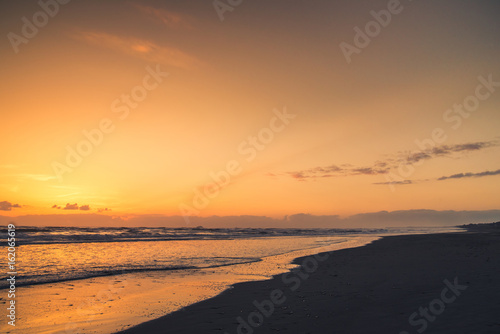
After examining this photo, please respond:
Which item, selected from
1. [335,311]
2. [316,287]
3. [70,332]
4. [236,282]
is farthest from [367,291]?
[70,332]

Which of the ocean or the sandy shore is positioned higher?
the sandy shore

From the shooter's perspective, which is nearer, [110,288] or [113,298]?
[113,298]

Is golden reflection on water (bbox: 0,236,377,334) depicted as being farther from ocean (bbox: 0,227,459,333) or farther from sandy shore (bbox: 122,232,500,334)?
sandy shore (bbox: 122,232,500,334)

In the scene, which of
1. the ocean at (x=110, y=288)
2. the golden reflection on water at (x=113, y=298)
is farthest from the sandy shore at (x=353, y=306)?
the ocean at (x=110, y=288)

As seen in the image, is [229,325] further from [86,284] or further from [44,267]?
[44,267]

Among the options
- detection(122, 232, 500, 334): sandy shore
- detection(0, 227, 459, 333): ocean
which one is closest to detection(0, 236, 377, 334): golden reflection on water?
detection(0, 227, 459, 333): ocean

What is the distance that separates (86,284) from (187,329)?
7883 mm

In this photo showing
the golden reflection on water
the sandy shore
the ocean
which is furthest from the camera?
the ocean

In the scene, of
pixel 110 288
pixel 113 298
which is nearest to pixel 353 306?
pixel 113 298

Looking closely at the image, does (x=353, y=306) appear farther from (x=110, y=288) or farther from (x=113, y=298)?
(x=110, y=288)

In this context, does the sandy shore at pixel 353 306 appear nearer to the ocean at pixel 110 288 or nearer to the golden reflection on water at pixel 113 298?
the golden reflection on water at pixel 113 298

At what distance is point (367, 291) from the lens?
11.1 metres

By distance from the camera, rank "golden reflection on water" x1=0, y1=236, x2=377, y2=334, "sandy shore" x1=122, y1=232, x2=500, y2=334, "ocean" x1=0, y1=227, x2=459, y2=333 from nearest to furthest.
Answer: "sandy shore" x1=122, y1=232, x2=500, y2=334 < "golden reflection on water" x1=0, y1=236, x2=377, y2=334 < "ocean" x1=0, y1=227, x2=459, y2=333

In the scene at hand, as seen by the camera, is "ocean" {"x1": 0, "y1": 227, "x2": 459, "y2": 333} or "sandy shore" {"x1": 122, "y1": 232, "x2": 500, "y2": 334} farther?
"ocean" {"x1": 0, "y1": 227, "x2": 459, "y2": 333}
